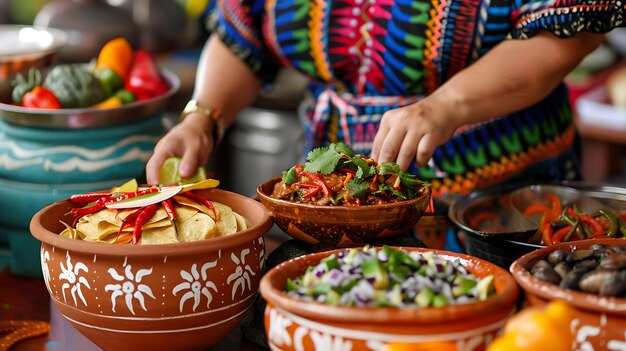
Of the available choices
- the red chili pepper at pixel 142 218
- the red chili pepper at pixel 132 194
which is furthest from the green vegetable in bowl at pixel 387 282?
the red chili pepper at pixel 132 194

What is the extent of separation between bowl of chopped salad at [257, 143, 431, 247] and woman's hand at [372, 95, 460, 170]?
10 cm

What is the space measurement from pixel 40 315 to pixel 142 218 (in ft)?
1.43

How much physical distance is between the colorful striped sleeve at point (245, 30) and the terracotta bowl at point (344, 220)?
0.83 meters

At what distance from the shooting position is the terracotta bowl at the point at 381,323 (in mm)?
1044

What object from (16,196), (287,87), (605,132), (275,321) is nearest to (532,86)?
(275,321)

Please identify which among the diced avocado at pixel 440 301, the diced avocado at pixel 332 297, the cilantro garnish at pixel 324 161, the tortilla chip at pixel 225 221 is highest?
the cilantro garnish at pixel 324 161

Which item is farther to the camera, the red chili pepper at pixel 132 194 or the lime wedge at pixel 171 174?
the lime wedge at pixel 171 174

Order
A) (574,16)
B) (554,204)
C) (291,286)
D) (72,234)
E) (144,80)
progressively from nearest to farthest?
(291,286), (72,234), (574,16), (554,204), (144,80)

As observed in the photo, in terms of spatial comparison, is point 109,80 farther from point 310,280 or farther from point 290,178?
point 310,280

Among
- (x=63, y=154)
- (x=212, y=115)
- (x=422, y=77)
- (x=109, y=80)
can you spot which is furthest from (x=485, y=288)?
(x=109, y=80)

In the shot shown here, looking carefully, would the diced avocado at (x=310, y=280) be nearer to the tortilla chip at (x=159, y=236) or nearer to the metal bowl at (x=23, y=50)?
the tortilla chip at (x=159, y=236)

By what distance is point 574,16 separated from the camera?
5.36 feet

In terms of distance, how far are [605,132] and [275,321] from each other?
3656 mm

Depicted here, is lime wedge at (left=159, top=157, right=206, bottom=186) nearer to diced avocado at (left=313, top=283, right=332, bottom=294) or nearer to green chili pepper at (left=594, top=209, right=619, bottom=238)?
diced avocado at (left=313, top=283, right=332, bottom=294)
